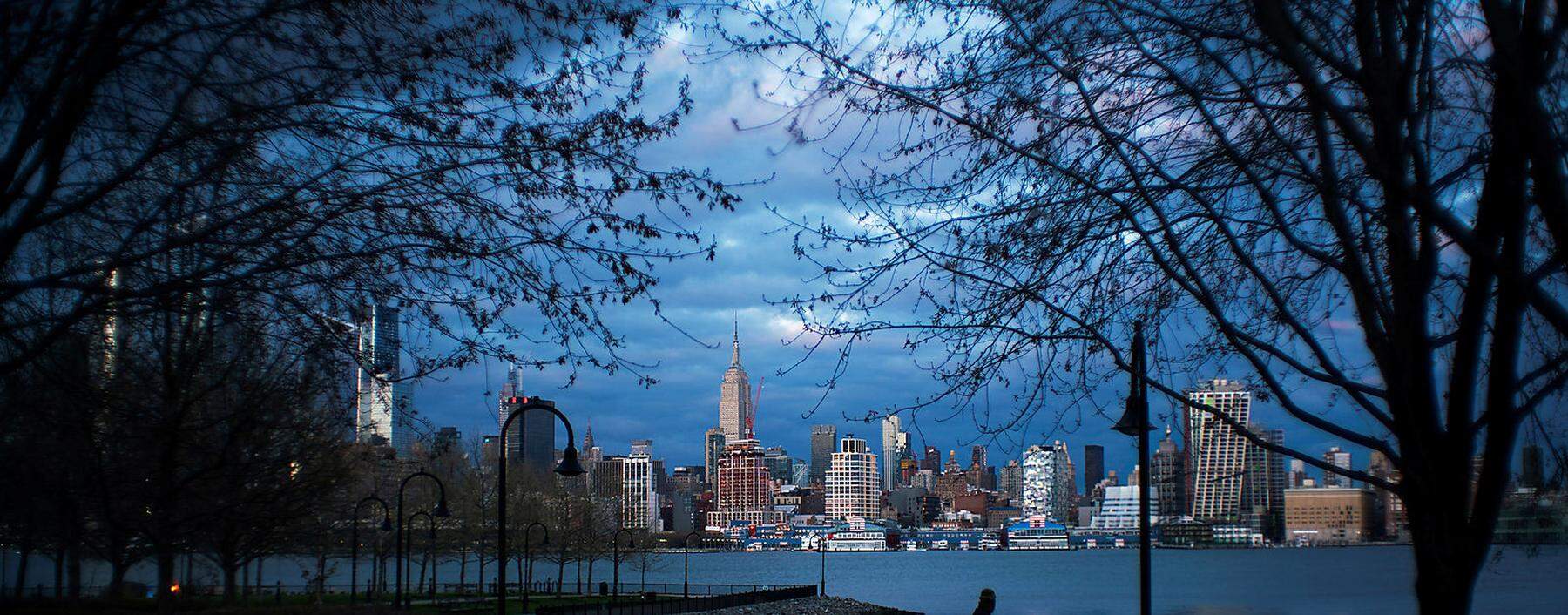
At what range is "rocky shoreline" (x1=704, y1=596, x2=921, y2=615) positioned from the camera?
53594 millimetres

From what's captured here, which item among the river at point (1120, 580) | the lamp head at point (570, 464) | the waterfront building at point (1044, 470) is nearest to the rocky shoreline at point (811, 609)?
the river at point (1120, 580)

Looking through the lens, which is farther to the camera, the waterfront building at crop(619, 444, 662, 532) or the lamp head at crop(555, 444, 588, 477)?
the waterfront building at crop(619, 444, 662, 532)

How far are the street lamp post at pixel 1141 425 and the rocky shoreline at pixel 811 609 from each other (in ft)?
129

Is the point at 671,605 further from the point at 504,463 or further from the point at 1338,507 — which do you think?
the point at 1338,507

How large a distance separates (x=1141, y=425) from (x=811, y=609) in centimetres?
5235

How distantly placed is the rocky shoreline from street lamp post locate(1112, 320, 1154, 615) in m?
39.4

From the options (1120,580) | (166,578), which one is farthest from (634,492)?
(166,578)

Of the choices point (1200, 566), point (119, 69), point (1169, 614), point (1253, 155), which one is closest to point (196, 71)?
point (119, 69)

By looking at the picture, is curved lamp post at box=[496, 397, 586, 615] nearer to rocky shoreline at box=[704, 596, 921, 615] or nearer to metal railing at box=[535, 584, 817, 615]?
metal railing at box=[535, 584, 817, 615]

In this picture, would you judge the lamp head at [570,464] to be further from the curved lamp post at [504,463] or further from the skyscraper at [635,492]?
the skyscraper at [635,492]

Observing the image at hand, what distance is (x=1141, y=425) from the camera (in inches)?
348

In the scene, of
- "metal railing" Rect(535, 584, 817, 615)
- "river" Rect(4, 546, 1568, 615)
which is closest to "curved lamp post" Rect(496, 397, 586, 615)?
"metal railing" Rect(535, 584, 817, 615)

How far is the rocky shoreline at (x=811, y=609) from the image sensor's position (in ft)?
176

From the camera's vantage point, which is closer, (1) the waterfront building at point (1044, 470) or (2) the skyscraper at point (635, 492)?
(1) the waterfront building at point (1044, 470)
